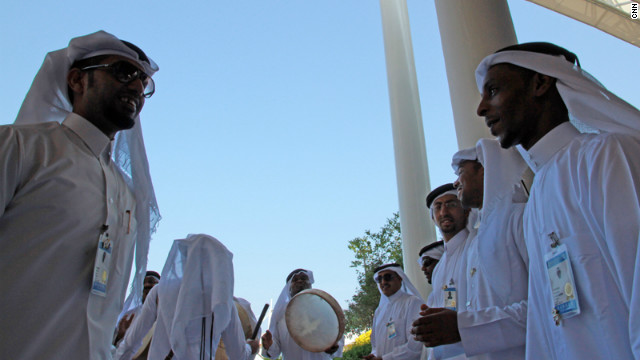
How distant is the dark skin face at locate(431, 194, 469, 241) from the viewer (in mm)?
4281

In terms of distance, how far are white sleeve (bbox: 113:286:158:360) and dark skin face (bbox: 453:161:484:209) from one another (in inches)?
143

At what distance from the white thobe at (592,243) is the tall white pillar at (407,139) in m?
5.96

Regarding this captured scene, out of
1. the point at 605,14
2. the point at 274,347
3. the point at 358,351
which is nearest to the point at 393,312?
the point at 274,347

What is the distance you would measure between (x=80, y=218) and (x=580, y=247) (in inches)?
77.6

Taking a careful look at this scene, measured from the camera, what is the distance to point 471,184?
338cm

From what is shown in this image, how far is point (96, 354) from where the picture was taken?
1723 mm

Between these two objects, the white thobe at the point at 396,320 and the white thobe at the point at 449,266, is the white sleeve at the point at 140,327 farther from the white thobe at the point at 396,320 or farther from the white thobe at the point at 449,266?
the white thobe at the point at 449,266

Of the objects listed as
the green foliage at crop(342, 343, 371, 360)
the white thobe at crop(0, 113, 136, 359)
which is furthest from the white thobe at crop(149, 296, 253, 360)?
the green foliage at crop(342, 343, 371, 360)

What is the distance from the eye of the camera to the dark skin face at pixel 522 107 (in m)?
2.12

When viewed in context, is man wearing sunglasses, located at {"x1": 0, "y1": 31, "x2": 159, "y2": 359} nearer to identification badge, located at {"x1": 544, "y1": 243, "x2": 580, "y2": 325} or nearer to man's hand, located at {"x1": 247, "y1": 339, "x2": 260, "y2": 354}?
identification badge, located at {"x1": 544, "y1": 243, "x2": 580, "y2": 325}

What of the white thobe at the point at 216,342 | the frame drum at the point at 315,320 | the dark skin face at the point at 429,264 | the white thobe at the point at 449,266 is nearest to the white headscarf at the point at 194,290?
the white thobe at the point at 216,342

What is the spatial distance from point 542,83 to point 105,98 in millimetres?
2230

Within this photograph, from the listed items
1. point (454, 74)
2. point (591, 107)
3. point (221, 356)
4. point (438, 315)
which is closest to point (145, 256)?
point (438, 315)

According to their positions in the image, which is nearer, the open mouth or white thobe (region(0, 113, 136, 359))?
white thobe (region(0, 113, 136, 359))
